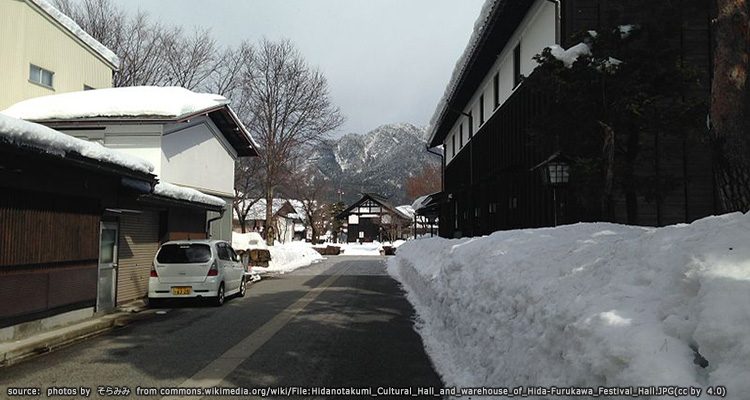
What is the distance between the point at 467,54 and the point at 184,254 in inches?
468

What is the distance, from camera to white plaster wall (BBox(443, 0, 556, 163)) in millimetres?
13570

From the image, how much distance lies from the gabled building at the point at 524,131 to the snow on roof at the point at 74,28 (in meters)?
17.5

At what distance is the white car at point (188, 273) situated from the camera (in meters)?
12.5

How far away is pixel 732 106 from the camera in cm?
502

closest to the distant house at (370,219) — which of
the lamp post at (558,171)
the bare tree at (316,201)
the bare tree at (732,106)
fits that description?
the bare tree at (316,201)

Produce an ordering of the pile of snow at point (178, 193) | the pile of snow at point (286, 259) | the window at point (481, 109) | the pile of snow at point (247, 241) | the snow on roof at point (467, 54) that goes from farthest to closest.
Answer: the pile of snow at point (247, 241)
the pile of snow at point (286, 259)
the window at point (481, 109)
the snow on roof at point (467, 54)
the pile of snow at point (178, 193)

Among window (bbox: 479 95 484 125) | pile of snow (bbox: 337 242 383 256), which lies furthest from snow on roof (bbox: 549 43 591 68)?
pile of snow (bbox: 337 242 383 256)

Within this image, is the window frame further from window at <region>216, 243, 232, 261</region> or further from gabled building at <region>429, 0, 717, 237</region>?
gabled building at <region>429, 0, 717, 237</region>

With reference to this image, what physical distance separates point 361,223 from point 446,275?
226ft

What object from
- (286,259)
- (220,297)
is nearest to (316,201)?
(286,259)

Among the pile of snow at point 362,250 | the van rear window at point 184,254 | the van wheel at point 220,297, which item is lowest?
the van wheel at point 220,297

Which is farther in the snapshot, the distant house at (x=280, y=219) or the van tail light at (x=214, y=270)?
the distant house at (x=280, y=219)

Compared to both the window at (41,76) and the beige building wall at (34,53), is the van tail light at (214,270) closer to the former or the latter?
the beige building wall at (34,53)

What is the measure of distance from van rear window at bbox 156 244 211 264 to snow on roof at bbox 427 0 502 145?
1008 centimetres
